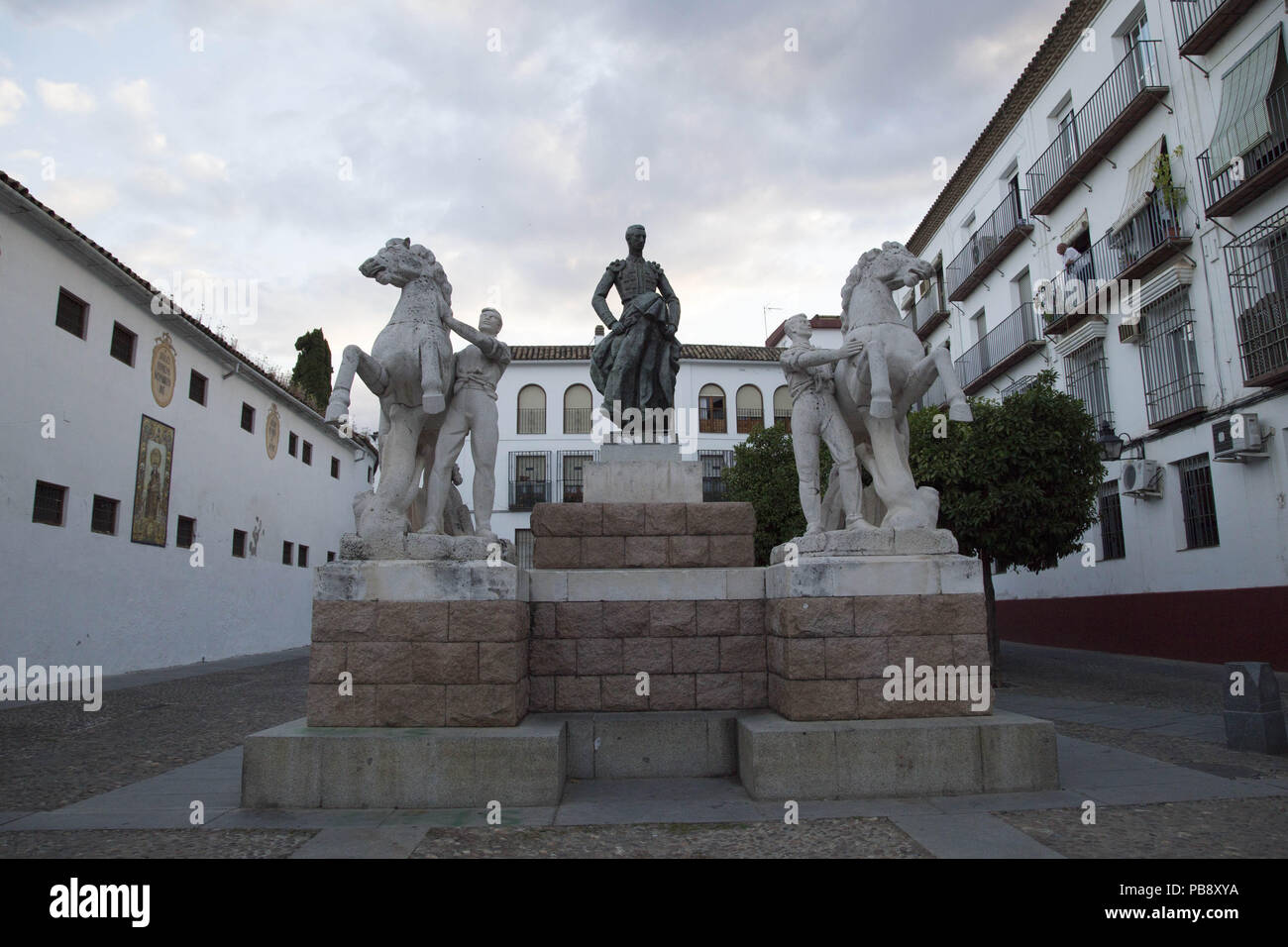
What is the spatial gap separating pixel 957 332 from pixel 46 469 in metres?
22.4

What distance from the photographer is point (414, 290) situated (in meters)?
5.47

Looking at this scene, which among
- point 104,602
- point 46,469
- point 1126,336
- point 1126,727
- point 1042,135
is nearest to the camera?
point 1126,727

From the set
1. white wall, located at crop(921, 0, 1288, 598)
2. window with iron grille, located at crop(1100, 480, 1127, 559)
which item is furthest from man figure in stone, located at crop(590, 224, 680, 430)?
window with iron grille, located at crop(1100, 480, 1127, 559)

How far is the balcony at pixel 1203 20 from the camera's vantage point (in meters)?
12.2

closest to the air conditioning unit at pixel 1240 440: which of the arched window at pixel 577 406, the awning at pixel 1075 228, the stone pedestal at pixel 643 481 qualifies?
the awning at pixel 1075 228

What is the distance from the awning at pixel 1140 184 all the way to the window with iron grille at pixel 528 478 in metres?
22.3

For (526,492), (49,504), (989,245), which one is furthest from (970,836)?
(526,492)

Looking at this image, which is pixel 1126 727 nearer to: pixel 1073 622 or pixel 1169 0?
pixel 1073 622

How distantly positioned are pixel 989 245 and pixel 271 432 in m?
19.7

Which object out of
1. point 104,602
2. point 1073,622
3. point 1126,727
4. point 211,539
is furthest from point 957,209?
point 104,602

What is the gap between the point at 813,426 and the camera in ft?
18.7

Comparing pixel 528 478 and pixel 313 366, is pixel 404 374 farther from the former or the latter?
pixel 528 478

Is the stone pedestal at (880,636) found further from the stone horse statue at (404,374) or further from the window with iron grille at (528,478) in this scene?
the window with iron grille at (528,478)

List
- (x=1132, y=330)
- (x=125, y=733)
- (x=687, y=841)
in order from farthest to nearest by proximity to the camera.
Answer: (x=1132, y=330)
(x=125, y=733)
(x=687, y=841)
